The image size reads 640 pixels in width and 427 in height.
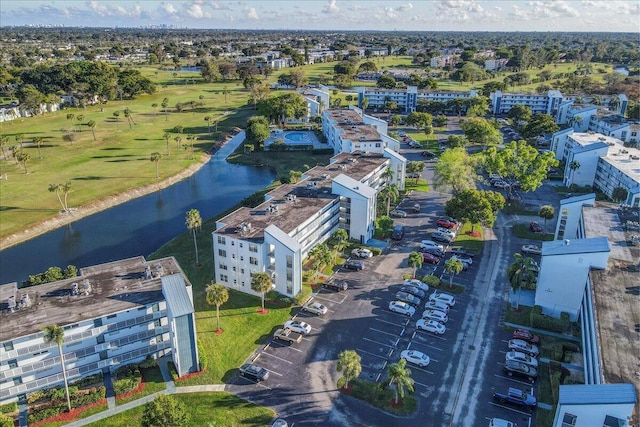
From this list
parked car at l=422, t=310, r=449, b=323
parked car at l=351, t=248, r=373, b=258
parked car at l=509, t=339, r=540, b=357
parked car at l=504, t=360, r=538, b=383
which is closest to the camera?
parked car at l=504, t=360, r=538, b=383

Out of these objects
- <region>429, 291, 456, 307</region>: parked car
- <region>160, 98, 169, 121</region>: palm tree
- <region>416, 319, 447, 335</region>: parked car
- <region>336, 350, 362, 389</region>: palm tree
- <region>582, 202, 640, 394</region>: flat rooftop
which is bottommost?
<region>416, 319, 447, 335</region>: parked car

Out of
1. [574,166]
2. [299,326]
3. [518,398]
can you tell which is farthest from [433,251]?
[574,166]

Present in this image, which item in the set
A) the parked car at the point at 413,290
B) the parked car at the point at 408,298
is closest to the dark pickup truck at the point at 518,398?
the parked car at the point at 408,298

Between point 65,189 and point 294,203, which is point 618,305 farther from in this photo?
point 65,189

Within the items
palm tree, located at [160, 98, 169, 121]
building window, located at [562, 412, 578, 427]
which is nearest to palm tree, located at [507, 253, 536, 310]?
building window, located at [562, 412, 578, 427]

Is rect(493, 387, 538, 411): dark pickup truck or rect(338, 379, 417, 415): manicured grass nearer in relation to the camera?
rect(493, 387, 538, 411): dark pickup truck

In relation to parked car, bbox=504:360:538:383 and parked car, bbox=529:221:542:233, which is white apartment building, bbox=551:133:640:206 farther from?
parked car, bbox=504:360:538:383
